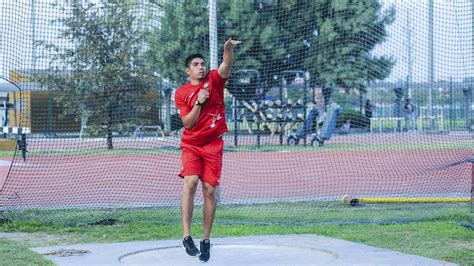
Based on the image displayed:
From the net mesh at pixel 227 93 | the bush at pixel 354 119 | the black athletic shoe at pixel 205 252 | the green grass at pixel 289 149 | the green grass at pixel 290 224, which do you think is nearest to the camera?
the black athletic shoe at pixel 205 252

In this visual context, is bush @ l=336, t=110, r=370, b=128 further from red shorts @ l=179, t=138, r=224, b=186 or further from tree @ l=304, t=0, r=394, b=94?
red shorts @ l=179, t=138, r=224, b=186

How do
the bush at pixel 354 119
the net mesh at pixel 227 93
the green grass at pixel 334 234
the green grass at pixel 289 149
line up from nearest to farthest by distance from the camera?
the green grass at pixel 334 234 → the net mesh at pixel 227 93 → the green grass at pixel 289 149 → the bush at pixel 354 119

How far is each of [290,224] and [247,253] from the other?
95.7 inches

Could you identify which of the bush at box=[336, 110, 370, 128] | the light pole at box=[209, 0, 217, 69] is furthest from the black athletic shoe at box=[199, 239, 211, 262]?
the bush at box=[336, 110, 370, 128]

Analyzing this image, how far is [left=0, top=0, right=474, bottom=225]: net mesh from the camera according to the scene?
1151cm

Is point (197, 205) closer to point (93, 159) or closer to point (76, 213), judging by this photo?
point (76, 213)

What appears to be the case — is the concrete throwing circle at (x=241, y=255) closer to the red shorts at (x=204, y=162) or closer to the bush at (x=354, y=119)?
the red shorts at (x=204, y=162)

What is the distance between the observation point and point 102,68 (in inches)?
500

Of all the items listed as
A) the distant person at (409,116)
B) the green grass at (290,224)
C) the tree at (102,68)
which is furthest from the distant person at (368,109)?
the tree at (102,68)

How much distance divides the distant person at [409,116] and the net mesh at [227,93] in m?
2.32

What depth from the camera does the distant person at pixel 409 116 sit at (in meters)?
21.2

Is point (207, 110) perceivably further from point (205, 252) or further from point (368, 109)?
point (368, 109)

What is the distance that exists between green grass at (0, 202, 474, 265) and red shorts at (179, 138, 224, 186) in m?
1.80

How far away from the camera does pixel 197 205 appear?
1233 cm
